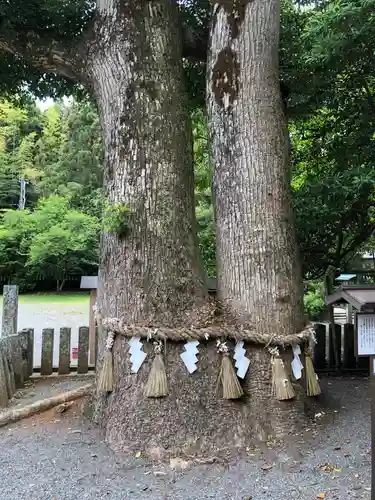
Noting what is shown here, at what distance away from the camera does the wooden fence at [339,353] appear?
6.20m

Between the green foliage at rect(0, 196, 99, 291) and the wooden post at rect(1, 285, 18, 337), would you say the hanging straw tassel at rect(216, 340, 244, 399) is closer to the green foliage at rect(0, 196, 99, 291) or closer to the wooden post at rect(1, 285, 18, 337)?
the wooden post at rect(1, 285, 18, 337)

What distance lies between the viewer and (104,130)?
4289 mm

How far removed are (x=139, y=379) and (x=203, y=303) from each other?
2.61 feet

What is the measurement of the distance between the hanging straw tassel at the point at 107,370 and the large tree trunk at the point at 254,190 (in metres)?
1.00

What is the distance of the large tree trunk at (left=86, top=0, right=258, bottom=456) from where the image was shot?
3.47 meters

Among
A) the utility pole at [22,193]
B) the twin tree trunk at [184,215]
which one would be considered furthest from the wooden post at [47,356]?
the utility pole at [22,193]

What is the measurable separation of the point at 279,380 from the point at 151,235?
59.8 inches

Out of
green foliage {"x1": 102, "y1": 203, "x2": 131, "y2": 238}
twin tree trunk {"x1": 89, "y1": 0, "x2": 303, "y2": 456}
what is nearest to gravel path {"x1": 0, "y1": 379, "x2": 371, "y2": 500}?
twin tree trunk {"x1": 89, "y1": 0, "x2": 303, "y2": 456}

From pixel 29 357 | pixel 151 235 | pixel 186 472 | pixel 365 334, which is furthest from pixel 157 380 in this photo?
pixel 29 357

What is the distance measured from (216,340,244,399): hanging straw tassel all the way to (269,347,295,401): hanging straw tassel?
27 centimetres

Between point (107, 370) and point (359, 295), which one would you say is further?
point (359, 295)

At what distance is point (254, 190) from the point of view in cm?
383

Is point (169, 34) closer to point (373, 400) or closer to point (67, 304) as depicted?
point (373, 400)

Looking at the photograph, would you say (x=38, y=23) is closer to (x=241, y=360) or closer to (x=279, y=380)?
(x=241, y=360)
